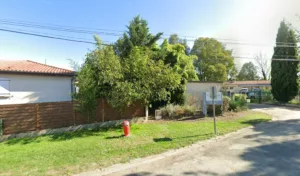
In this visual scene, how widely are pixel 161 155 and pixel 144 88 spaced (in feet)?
14.6

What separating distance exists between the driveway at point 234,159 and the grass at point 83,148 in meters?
0.64

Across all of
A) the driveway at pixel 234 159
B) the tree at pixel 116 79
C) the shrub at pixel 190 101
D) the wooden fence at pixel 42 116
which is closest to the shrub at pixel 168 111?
the shrub at pixel 190 101

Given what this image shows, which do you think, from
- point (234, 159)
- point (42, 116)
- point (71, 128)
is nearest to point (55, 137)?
point (71, 128)

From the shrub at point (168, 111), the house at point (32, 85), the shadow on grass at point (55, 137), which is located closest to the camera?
the shadow on grass at point (55, 137)

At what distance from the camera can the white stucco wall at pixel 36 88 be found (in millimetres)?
10070

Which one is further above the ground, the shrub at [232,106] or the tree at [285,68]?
the tree at [285,68]

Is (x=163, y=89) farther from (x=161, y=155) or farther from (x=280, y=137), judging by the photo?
(x=280, y=137)

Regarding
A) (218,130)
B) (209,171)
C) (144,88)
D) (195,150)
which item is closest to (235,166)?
(209,171)

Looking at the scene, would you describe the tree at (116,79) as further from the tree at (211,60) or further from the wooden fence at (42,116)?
the tree at (211,60)

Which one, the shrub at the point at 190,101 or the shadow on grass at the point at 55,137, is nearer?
the shadow on grass at the point at 55,137

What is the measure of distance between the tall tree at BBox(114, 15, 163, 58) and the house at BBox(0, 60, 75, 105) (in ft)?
13.1

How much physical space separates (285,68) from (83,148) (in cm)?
2309

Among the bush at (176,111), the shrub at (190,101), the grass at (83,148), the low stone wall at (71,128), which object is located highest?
the shrub at (190,101)

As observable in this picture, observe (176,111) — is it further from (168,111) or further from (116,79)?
(116,79)
